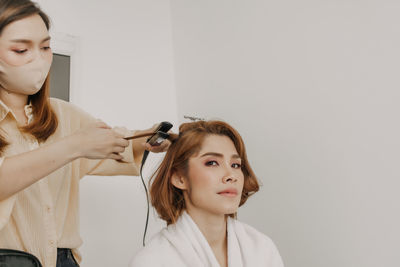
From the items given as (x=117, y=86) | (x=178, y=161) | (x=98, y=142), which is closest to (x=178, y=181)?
(x=178, y=161)

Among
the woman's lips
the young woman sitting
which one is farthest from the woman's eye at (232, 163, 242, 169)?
the woman's lips

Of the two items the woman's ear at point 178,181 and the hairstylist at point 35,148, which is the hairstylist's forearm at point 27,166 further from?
the woman's ear at point 178,181

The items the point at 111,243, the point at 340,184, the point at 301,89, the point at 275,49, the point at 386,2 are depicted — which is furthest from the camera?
the point at 111,243

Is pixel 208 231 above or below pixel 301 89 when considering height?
below

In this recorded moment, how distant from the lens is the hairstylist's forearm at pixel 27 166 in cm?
111

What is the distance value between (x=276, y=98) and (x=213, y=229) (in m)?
0.71

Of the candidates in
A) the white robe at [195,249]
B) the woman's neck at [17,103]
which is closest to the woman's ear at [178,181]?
the white robe at [195,249]

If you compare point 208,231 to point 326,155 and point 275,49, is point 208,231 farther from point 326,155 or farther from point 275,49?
point 275,49

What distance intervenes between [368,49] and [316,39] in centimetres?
25

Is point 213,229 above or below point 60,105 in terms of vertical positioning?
below

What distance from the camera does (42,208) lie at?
1.35m

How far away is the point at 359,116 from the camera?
1.55 m

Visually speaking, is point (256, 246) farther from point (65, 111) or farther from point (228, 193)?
point (65, 111)

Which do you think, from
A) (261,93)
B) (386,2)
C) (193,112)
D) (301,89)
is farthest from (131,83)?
(386,2)
